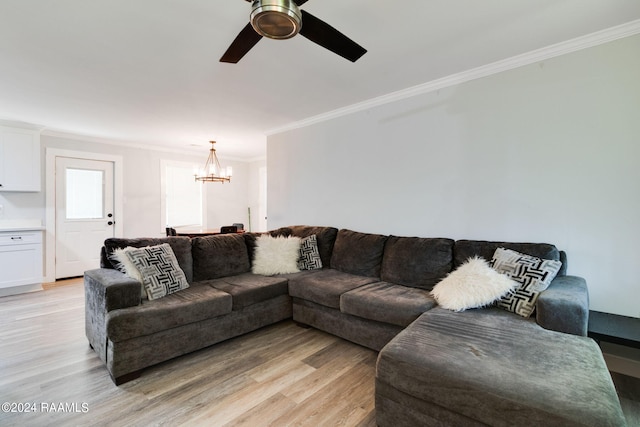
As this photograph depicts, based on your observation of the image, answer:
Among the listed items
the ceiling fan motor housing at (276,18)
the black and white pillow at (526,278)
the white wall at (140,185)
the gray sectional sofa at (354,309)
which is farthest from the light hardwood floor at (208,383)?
the white wall at (140,185)

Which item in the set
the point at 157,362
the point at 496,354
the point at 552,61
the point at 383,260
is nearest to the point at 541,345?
the point at 496,354

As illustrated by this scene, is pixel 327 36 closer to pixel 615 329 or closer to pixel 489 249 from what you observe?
pixel 489 249

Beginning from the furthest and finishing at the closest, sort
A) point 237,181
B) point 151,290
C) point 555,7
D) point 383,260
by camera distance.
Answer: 1. point 237,181
2. point 383,260
3. point 151,290
4. point 555,7

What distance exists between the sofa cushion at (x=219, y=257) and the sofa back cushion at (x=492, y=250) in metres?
2.23

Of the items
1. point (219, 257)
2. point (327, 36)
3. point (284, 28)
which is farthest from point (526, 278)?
point (219, 257)

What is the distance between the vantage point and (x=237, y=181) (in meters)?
7.18

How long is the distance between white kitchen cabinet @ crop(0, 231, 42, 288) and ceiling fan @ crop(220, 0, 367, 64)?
4464 millimetres

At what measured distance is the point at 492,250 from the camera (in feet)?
7.93

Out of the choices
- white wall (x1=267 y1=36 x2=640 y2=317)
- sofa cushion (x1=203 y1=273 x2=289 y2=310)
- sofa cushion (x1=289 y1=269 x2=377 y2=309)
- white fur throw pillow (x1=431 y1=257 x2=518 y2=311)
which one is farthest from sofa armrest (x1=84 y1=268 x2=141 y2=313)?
white wall (x1=267 y1=36 x2=640 y2=317)

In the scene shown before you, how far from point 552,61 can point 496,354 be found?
2.40 meters

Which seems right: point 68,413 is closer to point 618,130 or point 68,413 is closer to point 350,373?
point 350,373

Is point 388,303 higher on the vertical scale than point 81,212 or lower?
lower

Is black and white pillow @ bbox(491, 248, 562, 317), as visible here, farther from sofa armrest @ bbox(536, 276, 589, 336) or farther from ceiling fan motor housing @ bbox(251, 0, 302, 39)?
ceiling fan motor housing @ bbox(251, 0, 302, 39)

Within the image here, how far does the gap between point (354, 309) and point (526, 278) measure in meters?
1.28
